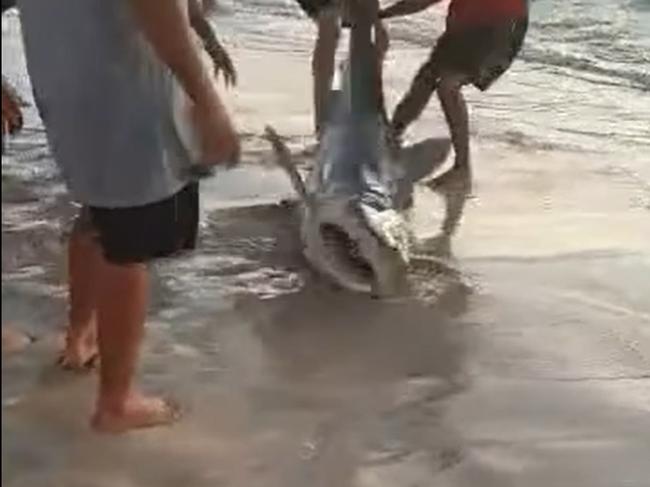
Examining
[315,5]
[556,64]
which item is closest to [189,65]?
[315,5]

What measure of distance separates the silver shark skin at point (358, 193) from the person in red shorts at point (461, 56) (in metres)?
0.12

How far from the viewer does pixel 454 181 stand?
225 centimetres

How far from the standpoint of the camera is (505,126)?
2.60 meters

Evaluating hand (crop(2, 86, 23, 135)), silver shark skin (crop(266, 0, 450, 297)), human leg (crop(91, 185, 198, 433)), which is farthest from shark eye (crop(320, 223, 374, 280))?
hand (crop(2, 86, 23, 135))

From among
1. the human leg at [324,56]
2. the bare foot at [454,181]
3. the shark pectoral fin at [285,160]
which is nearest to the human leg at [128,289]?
the shark pectoral fin at [285,160]

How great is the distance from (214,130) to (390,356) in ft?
1.82

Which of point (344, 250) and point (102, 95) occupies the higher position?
point (102, 95)

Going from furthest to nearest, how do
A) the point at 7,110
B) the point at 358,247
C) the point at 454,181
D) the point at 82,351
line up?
1. the point at 454,181
2. the point at 358,247
3. the point at 82,351
4. the point at 7,110

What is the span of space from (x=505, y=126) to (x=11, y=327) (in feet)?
6.94

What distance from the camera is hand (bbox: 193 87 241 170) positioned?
3.75ft

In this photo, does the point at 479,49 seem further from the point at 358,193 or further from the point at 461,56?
the point at 358,193

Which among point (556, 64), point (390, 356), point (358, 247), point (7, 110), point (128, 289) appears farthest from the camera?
point (556, 64)

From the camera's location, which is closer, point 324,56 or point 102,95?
point 102,95

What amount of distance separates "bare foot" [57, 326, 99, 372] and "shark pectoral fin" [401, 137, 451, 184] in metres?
0.71
